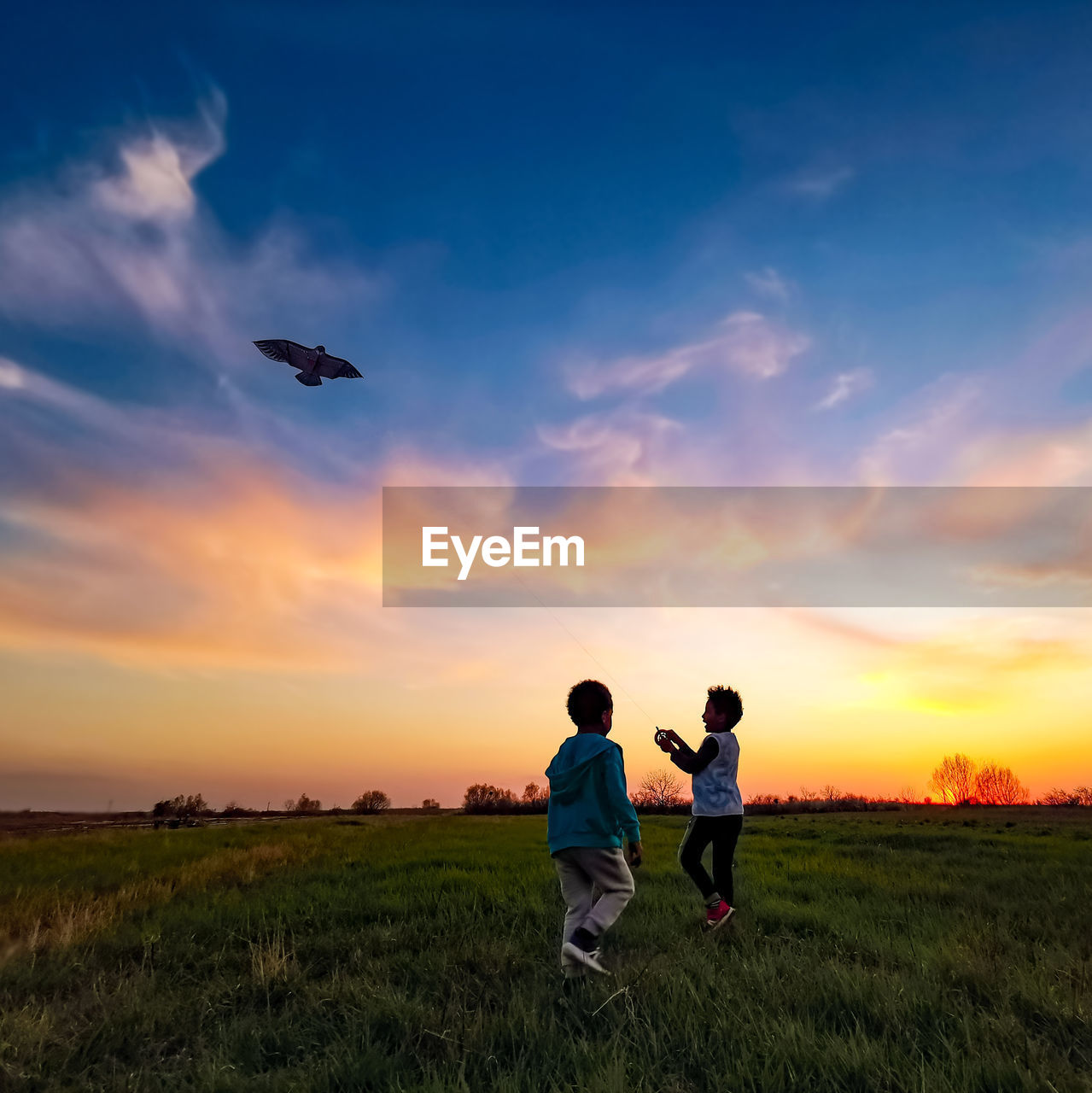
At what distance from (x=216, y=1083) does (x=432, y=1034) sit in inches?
44.5

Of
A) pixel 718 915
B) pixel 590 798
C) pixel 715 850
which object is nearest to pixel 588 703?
pixel 590 798

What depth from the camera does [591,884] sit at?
549cm

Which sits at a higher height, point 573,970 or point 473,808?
point 573,970

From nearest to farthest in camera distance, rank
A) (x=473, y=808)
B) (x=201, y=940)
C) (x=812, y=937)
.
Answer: (x=812, y=937) < (x=201, y=940) < (x=473, y=808)

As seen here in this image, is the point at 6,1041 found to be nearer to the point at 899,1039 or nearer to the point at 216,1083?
the point at 216,1083

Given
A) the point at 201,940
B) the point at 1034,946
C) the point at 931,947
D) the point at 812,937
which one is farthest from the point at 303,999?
the point at 1034,946

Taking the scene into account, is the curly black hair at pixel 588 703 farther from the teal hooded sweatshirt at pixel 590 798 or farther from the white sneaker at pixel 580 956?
the white sneaker at pixel 580 956

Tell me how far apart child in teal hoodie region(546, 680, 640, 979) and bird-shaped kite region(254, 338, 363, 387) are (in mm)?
14403

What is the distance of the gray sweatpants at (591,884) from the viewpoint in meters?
5.13

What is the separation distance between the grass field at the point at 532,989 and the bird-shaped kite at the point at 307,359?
1166 centimetres

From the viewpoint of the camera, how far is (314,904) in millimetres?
8508

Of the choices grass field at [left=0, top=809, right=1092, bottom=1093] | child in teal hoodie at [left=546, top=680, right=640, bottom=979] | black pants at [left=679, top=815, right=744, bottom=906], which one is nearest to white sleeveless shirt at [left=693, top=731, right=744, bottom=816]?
black pants at [left=679, top=815, right=744, bottom=906]

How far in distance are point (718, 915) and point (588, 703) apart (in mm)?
2529

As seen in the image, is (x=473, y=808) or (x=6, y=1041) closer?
(x=6, y=1041)
